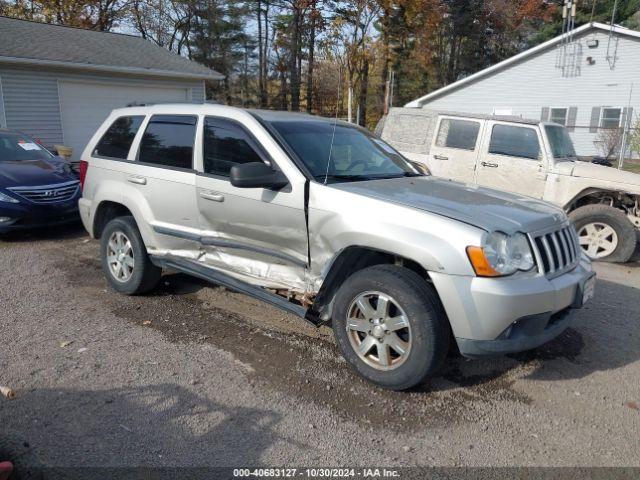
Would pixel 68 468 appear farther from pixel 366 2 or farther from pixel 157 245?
pixel 366 2

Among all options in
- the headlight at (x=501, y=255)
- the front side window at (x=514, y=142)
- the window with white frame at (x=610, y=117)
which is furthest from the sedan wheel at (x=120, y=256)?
the window with white frame at (x=610, y=117)

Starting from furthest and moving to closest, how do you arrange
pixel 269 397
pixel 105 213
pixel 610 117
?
pixel 610 117
pixel 105 213
pixel 269 397

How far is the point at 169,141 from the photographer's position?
486 centimetres

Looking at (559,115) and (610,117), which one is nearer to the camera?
(610,117)

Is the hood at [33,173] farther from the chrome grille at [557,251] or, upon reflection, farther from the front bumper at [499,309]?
the chrome grille at [557,251]

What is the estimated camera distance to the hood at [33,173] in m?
7.47

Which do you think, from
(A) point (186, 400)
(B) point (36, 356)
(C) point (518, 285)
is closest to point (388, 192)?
(C) point (518, 285)

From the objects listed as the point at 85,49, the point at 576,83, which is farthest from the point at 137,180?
the point at 576,83

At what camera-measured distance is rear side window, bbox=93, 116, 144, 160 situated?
5.25m

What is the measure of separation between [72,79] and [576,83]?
786 inches

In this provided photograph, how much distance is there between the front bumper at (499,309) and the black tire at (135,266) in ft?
9.92

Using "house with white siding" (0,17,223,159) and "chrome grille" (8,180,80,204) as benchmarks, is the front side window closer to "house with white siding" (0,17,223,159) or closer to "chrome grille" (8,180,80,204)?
"chrome grille" (8,180,80,204)

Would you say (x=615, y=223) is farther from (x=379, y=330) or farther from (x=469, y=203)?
(x=379, y=330)

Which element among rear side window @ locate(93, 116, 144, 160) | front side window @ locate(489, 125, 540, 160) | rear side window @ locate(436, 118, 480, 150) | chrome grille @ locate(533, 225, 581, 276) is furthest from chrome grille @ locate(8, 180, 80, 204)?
Answer: chrome grille @ locate(533, 225, 581, 276)
